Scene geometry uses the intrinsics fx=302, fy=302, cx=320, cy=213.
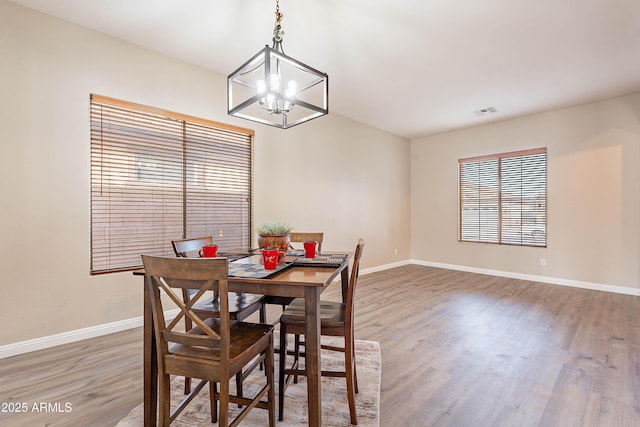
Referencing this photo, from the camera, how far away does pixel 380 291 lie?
4.48 meters

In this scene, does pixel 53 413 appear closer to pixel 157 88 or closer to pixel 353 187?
pixel 157 88

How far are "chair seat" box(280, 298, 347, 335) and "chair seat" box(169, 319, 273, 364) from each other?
18 cm

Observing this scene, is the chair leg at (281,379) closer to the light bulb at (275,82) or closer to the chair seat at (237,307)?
the chair seat at (237,307)

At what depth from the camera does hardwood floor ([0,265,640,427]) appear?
5.82 ft

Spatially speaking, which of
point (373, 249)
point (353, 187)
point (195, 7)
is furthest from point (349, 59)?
point (373, 249)

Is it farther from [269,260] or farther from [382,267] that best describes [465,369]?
[382,267]

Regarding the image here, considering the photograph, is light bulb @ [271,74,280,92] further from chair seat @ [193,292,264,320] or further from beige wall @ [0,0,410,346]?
beige wall @ [0,0,410,346]

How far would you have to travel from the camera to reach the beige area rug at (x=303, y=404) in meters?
1.68

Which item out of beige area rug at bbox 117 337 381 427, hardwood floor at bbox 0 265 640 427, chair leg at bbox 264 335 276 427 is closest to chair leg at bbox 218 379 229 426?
chair leg at bbox 264 335 276 427

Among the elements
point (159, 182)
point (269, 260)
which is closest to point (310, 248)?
point (269, 260)

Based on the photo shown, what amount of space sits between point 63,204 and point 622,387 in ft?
14.9

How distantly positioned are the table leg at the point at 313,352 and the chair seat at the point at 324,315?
0.26 metres

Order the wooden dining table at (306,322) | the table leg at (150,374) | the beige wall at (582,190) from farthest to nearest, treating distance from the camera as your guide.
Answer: the beige wall at (582,190)
the table leg at (150,374)
the wooden dining table at (306,322)

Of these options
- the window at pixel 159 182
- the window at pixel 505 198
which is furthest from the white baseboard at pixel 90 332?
the window at pixel 505 198
